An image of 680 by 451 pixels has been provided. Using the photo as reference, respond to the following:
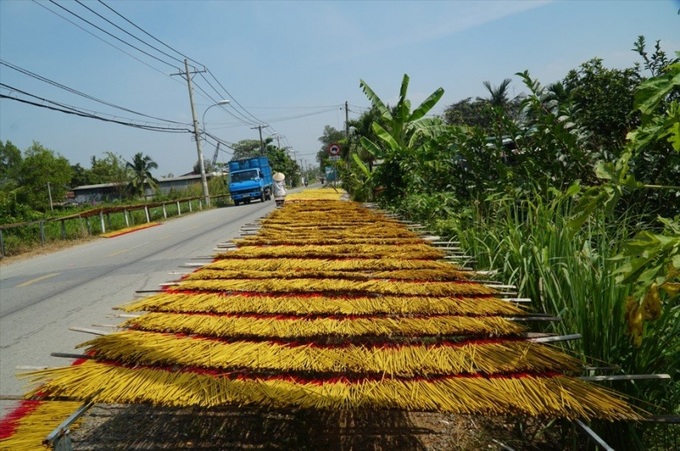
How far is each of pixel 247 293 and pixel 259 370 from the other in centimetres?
77

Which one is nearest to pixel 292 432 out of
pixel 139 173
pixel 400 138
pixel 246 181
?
pixel 400 138

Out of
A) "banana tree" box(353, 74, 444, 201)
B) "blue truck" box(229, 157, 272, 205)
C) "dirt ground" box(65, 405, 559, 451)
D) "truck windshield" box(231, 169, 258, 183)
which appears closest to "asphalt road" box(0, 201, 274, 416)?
"dirt ground" box(65, 405, 559, 451)

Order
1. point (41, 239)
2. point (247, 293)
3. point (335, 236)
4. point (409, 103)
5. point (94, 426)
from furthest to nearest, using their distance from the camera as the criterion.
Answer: point (41, 239)
point (409, 103)
point (335, 236)
point (94, 426)
point (247, 293)

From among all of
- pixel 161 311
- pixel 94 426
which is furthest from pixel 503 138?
pixel 94 426

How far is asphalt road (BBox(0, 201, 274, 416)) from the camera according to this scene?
13.3ft

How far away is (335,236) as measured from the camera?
3.67m

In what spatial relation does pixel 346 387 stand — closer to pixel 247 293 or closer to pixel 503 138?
pixel 247 293

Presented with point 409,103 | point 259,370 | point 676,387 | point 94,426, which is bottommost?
point 94,426

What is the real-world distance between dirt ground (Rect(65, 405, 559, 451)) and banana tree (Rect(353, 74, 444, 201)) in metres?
5.10

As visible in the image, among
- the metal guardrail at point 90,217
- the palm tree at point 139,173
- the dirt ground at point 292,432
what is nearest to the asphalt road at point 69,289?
the dirt ground at point 292,432

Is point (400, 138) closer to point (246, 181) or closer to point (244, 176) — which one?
point (246, 181)

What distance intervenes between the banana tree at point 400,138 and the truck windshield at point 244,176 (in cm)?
1711

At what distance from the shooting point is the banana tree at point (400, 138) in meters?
7.41

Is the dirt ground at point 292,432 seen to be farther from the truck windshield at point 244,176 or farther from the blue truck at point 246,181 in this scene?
the truck windshield at point 244,176
